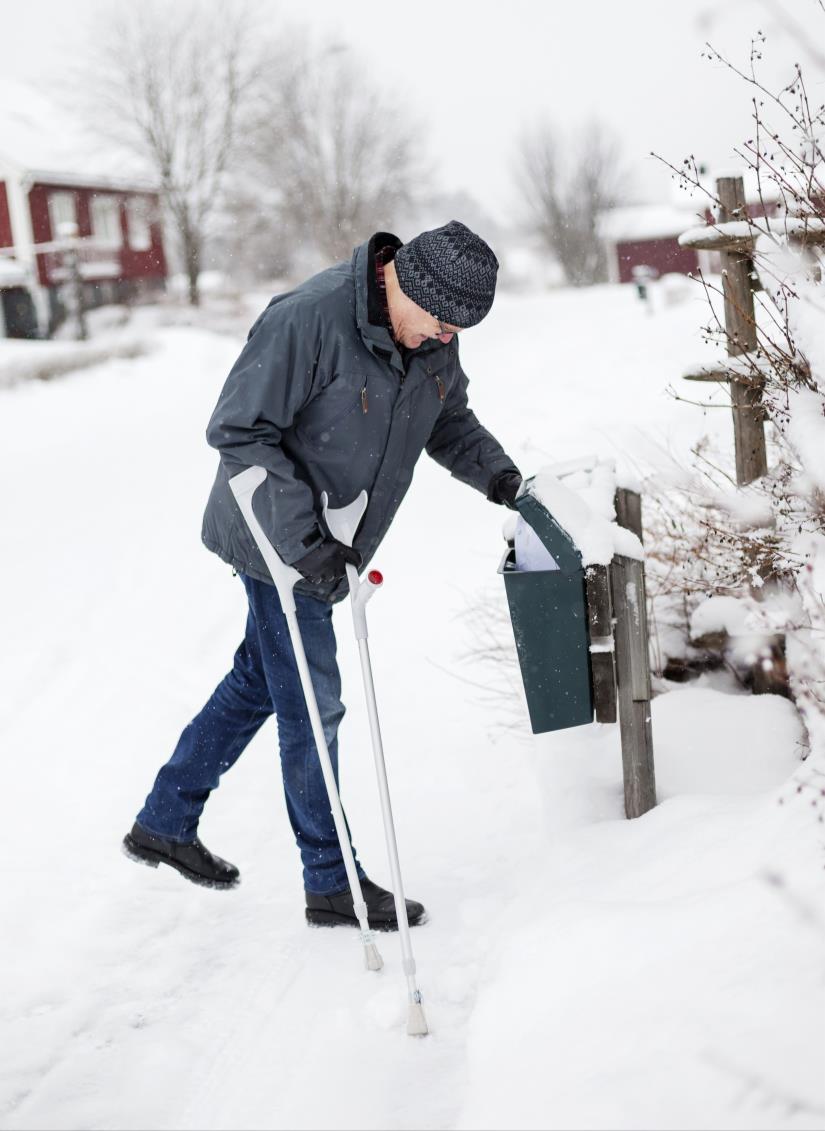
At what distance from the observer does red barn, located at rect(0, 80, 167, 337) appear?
2917 cm

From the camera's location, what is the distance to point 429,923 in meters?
3.30

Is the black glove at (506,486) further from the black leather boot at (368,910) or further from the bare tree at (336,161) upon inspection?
the bare tree at (336,161)

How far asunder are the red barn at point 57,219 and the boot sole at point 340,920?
27.4m

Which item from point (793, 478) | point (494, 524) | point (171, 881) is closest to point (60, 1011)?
point (171, 881)

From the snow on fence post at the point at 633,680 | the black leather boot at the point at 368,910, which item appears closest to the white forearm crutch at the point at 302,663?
the black leather boot at the point at 368,910

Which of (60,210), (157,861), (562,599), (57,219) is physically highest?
(60,210)

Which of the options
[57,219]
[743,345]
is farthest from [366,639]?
[57,219]

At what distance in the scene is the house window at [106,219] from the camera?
110ft

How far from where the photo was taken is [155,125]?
32.7 metres

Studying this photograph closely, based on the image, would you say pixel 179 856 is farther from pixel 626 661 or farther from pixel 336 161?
pixel 336 161

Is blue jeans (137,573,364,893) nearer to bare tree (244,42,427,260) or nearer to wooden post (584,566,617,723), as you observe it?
wooden post (584,566,617,723)

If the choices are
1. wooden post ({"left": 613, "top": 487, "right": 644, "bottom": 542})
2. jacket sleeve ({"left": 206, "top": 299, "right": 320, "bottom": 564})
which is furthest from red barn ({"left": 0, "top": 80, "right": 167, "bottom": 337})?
jacket sleeve ({"left": 206, "top": 299, "right": 320, "bottom": 564})

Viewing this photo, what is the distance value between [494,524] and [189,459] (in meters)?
5.51

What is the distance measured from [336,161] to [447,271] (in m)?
37.6
